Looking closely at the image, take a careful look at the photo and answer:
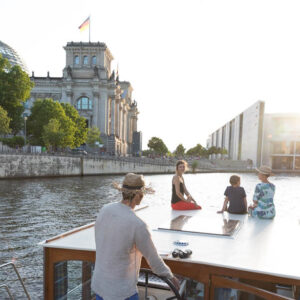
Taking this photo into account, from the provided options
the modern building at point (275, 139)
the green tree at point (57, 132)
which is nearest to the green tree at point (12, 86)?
the green tree at point (57, 132)

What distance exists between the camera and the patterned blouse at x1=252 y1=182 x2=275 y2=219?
5785 mm

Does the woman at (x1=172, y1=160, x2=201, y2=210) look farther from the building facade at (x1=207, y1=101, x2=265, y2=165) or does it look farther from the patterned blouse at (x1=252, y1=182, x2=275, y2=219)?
the building facade at (x1=207, y1=101, x2=265, y2=165)

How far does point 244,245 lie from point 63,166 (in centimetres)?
4221

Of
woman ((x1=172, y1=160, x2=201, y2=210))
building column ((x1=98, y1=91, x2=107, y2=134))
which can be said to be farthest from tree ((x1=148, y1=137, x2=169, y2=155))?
woman ((x1=172, y1=160, x2=201, y2=210))

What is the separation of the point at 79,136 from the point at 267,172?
51.4 m

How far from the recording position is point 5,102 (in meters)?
36.9

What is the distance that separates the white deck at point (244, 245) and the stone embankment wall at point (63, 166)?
35345mm

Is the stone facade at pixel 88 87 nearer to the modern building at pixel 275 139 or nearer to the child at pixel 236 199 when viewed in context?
the modern building at pixel 275 139

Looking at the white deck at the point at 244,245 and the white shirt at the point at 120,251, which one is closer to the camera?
the white shirt at the point at 120,251

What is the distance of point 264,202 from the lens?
5.85 metres

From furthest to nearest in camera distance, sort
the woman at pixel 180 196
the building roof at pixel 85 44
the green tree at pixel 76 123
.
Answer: the building roof at pixel 85 44
the green tree at pixel 76 123
the woman at pixel 180 196

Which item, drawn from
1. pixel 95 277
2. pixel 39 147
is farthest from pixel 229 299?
pixel 39 147

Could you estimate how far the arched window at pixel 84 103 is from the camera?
72438mm

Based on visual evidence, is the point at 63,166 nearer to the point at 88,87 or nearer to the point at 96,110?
the point at 96,110
